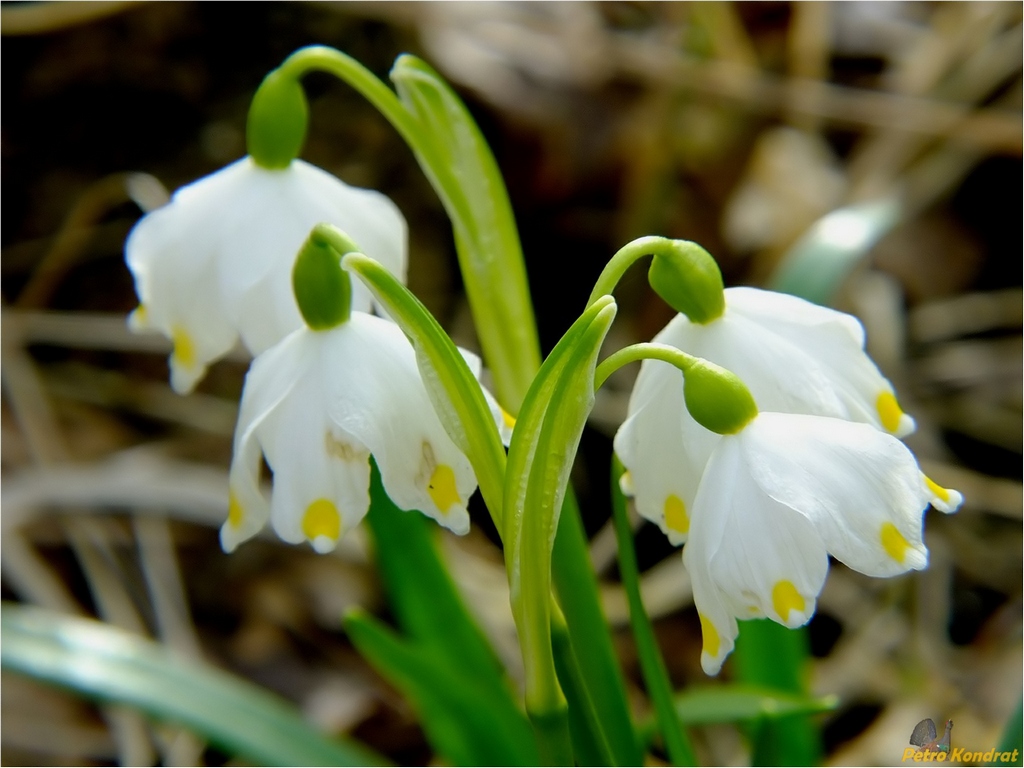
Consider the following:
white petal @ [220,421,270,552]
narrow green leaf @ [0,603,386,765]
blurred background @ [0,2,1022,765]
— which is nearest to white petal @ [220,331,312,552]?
white petal @ [220,421,270,552]

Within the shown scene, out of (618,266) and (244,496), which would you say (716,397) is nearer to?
(618,266)

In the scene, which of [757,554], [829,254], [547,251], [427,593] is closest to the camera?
[757,554]

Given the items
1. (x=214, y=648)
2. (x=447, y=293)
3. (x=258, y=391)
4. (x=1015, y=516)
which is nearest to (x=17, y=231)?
(x=447, y=293)

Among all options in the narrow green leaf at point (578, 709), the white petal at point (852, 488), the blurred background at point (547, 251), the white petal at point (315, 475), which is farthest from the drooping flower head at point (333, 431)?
the blurred background at point (547, 251)

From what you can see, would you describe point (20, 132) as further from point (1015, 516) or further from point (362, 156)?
point (1015, 516)

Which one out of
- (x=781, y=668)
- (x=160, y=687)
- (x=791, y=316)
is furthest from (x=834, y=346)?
(x=160, y=687)

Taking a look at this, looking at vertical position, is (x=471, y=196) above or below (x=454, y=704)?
above

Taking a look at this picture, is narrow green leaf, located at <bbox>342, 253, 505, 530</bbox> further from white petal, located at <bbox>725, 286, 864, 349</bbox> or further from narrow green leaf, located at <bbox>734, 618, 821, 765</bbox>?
narrow green leaf, located at <bbox>734, 618, 821, 765</bbox>
